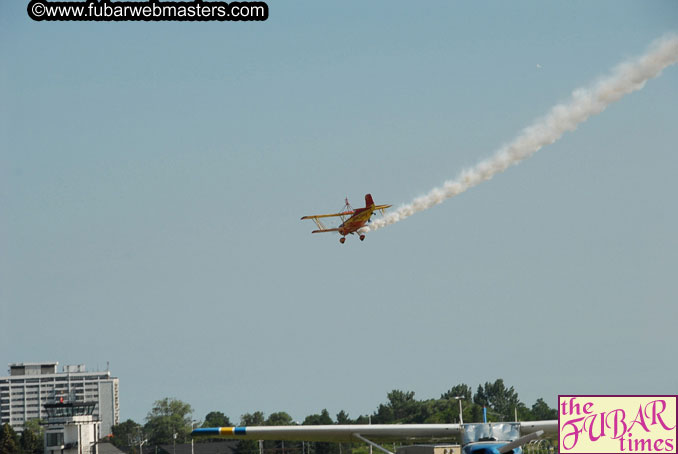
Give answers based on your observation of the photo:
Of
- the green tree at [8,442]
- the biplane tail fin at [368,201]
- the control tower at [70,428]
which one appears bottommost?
the green tree at [8,442]

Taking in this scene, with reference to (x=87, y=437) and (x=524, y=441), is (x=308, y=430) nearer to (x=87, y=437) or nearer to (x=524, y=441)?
(x=524, y=441)

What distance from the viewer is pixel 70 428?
426 feet

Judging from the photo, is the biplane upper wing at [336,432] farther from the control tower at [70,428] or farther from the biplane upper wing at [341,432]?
the control tower at [70,428]

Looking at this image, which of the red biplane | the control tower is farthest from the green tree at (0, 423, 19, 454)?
the red biplane

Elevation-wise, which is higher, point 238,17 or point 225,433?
point 238,17

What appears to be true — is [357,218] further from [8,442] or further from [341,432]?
[8,442]

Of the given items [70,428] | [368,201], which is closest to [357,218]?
[368,201]

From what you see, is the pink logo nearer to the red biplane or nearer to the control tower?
the red biplane

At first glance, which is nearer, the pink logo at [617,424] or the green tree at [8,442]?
the pink logo at [617,424]

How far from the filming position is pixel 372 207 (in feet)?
263

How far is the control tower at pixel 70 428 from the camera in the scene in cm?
12838

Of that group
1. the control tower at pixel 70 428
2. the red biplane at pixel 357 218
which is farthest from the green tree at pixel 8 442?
the red biplane at pixel 357 218

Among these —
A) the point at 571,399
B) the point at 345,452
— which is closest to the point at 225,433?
the point at 571,399

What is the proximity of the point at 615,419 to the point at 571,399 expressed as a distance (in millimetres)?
1630
